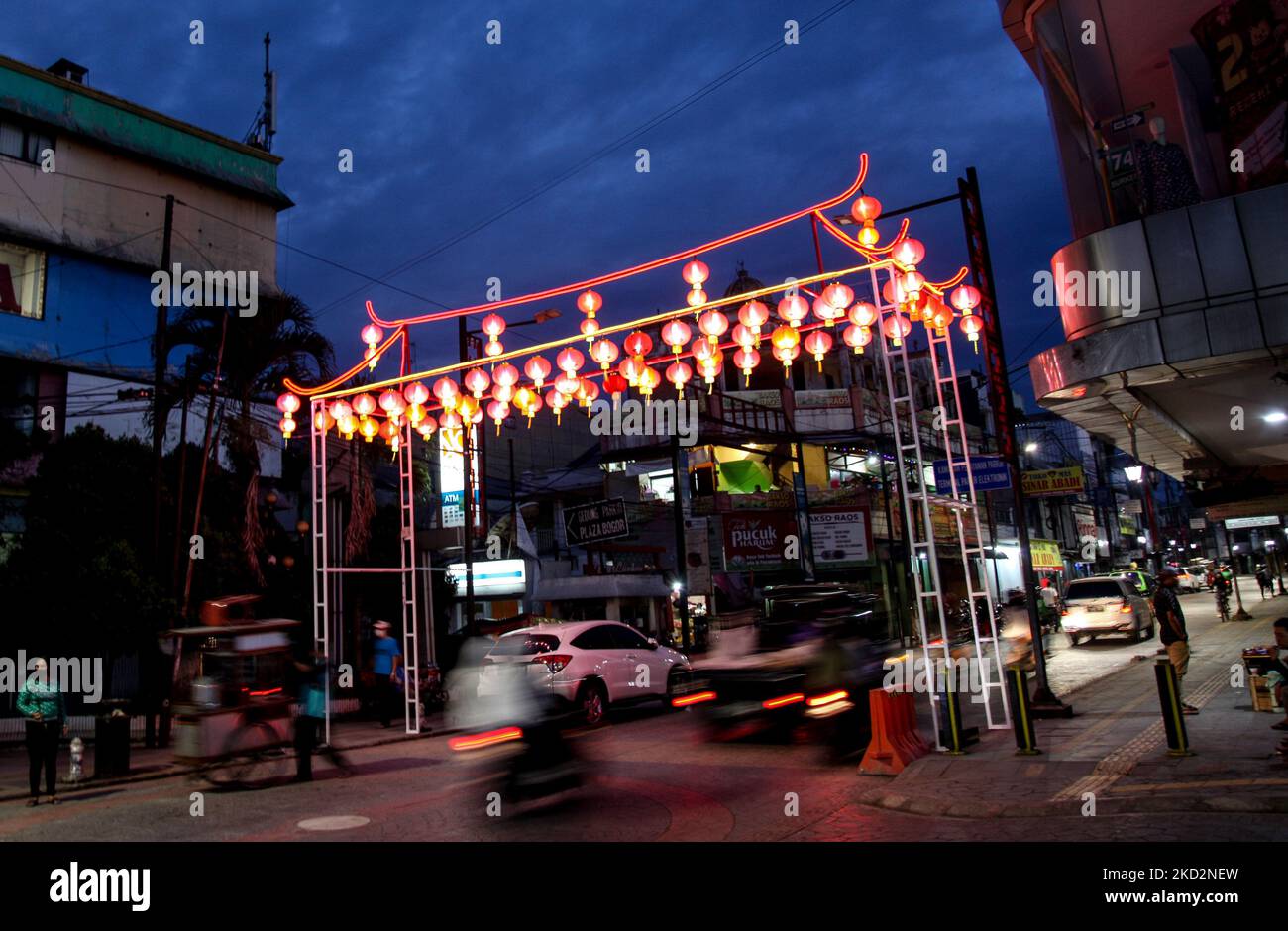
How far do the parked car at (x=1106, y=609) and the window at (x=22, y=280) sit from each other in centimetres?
3020

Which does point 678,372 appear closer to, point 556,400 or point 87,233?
point 556,400

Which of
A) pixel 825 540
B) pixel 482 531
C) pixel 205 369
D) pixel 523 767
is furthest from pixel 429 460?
pixel 523 767

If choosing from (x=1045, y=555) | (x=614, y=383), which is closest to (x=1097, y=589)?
(x=614, y=383)

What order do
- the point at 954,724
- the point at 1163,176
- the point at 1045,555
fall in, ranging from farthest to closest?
1. the point at 1045,555
2. the point at 954,724
3. the point at 1163,176

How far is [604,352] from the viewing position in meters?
12.1

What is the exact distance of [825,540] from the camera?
106 feet

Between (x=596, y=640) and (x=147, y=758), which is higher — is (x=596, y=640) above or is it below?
above

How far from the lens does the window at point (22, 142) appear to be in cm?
2200

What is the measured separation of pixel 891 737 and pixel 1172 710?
9.47 feet

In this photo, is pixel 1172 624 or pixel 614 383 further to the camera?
pixel 614 383

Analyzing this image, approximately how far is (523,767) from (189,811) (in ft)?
14.0

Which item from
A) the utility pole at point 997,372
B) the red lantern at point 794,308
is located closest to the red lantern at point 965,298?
the utility pole at point 997,372

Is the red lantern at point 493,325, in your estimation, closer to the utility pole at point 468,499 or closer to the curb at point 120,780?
the utility pole at point 468,499
